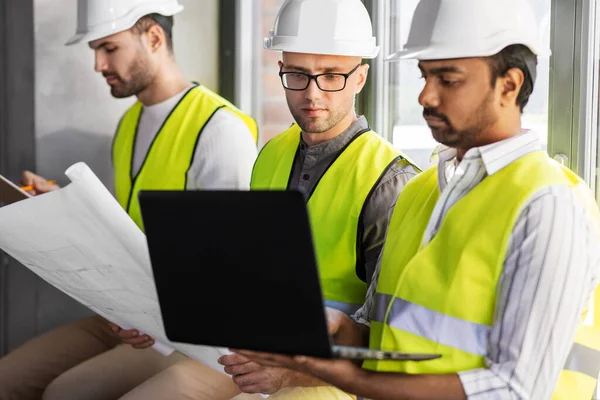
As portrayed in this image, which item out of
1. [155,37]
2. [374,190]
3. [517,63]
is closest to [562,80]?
[374,190]

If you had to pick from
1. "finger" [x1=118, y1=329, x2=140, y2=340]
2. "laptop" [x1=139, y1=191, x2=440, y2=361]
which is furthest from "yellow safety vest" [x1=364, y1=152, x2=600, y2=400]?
"finger" [x1=118, y1=329, x2=140, y2=340]

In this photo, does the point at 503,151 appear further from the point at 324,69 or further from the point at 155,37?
the point at 155,37

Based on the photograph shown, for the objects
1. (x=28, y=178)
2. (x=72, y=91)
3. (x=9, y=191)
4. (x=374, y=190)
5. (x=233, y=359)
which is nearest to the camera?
(x=233, y=359)

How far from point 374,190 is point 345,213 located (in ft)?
0.26

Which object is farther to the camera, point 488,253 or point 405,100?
point 405,100

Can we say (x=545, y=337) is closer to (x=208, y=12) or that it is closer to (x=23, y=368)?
(x=23, y=368)

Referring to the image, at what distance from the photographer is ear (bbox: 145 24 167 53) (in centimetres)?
271

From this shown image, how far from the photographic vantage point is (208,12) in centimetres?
354

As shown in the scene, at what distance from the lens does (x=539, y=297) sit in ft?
4.00

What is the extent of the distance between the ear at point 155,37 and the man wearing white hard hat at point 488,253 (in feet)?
4.66

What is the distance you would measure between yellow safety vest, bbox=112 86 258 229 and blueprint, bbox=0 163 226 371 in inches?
37.6

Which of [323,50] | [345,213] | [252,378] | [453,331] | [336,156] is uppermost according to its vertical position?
[323,50]

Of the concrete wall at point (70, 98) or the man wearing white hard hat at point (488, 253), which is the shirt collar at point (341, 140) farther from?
the concrete wall at point (70, 98)

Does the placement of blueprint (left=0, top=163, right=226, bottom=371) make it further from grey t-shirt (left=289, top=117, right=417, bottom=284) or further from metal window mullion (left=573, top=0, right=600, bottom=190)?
metal window mullion (left=573, top=0, right=600, bottom=190)
